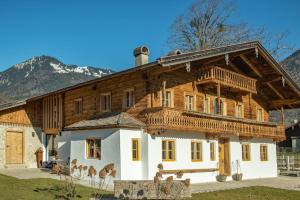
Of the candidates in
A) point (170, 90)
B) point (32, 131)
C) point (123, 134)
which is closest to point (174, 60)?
point (170, 90)

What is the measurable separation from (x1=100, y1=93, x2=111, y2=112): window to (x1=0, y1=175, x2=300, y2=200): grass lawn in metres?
5.96

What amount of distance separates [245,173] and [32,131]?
47.2 feet

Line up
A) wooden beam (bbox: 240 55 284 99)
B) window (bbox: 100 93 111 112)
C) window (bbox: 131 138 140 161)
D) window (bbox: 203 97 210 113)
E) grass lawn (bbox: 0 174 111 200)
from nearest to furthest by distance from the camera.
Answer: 1. grass lawn (bbox: 0 174 111 200)
2. window (bbox: 131 138 140 161)
3. window (bbox: 100 93 111 112)
4. window (bbox: 203 97 210 113)
5. wooden beam (bbox: 240 55 284 99)

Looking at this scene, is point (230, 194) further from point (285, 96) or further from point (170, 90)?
point (285, 96)

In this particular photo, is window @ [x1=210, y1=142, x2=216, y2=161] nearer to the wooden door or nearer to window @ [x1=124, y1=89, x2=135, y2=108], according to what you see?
window @ [x1=124, y1=89, x2=135, y2=108]

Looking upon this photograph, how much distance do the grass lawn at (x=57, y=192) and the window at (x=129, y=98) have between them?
5727 mm

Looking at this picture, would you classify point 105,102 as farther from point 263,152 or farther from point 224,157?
point 263,152

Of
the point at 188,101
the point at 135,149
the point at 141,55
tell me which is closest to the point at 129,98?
the point at 141,55

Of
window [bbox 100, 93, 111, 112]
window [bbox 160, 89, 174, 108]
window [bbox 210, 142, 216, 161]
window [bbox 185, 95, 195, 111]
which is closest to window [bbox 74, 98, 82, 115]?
window [bbox 100, 93, 111, 112]

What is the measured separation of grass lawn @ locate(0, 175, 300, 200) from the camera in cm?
1539

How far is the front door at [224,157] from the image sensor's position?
25881 millimetres

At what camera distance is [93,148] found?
868 inches

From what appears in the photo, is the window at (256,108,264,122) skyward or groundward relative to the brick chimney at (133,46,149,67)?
groundward

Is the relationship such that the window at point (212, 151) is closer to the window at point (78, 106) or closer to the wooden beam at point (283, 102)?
the window at point (78, 106)
